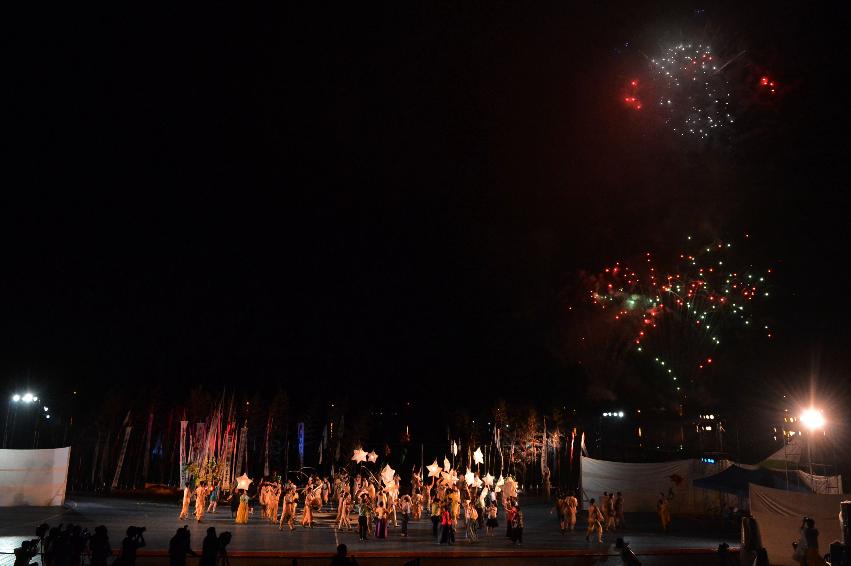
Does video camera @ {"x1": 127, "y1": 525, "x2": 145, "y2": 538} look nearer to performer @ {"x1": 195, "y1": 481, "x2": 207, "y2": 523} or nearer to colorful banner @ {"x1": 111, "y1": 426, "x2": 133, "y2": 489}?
performer @ {"x1": 195, "y1": 481, "x2": 207, "y2": 523}

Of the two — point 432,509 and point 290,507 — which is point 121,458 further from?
point 432,509

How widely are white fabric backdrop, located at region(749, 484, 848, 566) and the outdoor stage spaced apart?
1.44 m

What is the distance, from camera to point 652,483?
26.9 m

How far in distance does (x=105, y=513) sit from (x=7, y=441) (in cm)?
2238

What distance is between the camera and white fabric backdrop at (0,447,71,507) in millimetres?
26000

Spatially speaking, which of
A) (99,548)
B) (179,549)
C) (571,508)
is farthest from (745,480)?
(99,548)

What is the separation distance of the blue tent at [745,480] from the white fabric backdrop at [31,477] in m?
24.3

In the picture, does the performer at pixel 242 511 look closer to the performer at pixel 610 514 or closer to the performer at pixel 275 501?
the performer at pixel 275 501

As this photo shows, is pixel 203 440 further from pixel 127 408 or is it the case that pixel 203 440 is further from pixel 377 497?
pixel 377 497

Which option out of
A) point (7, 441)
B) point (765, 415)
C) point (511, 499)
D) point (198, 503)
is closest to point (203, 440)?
point (7, 441)

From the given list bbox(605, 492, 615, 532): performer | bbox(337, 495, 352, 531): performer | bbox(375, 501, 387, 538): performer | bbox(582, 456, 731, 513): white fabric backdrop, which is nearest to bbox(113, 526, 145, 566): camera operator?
bbox(375, 501, 387, 538): performer

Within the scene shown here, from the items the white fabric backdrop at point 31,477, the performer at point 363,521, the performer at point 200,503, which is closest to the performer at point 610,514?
the performer at point 363,521

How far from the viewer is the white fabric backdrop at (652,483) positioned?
26.4 m

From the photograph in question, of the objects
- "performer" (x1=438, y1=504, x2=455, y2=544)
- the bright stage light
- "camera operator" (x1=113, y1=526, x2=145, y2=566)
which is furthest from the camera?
"performer" (x1=438, y1=504, x2=455, y2=544)
